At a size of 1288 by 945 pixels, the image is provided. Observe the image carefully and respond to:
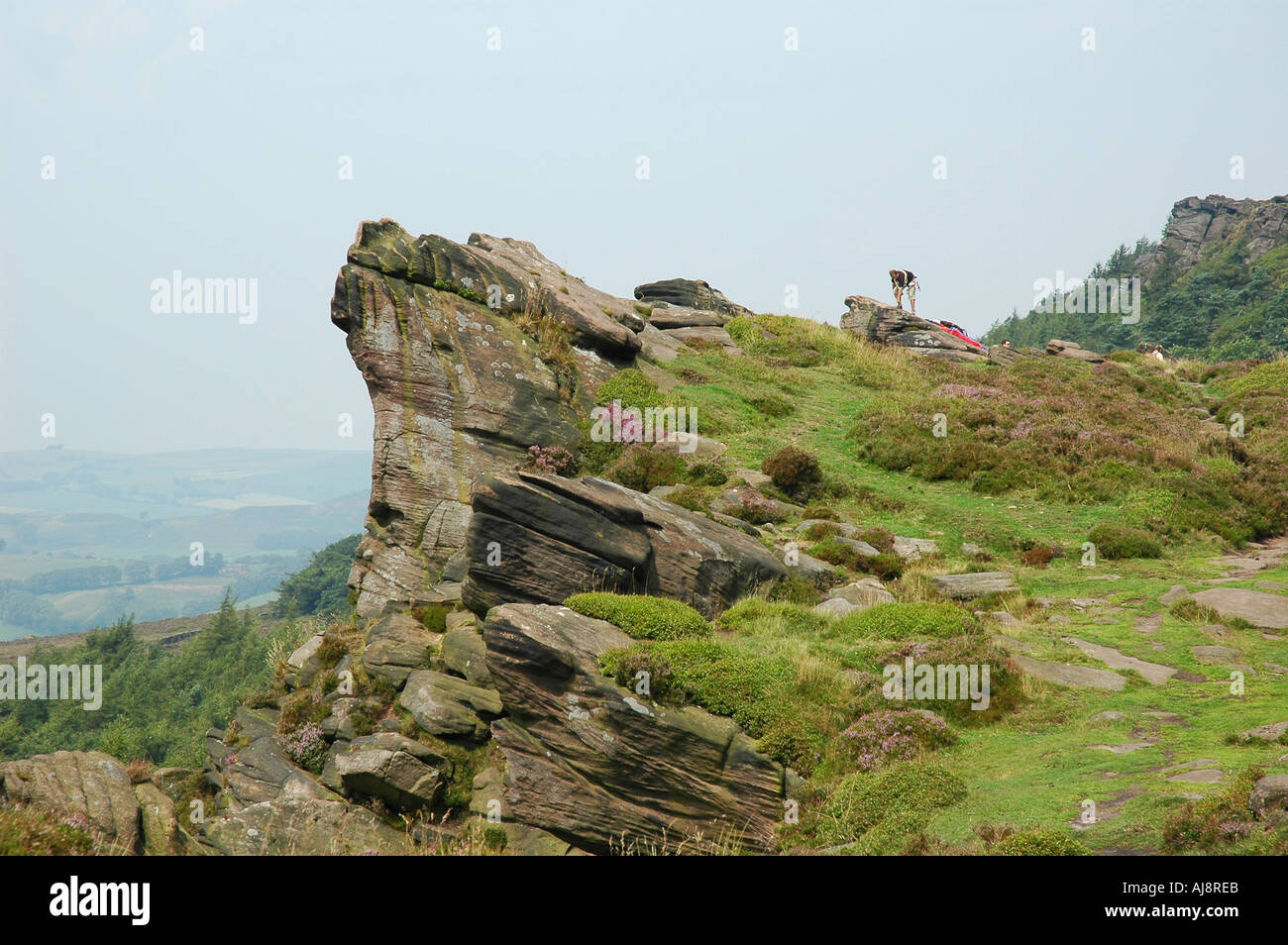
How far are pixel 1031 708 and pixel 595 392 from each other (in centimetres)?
1945

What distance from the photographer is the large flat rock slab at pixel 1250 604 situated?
1554 cm

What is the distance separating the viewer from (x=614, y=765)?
39.2ft

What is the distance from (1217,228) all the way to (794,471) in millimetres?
167558

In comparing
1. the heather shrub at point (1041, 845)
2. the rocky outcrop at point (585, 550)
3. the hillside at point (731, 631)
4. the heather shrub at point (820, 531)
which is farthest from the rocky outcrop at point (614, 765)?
the heather shrub at point (820, 531)

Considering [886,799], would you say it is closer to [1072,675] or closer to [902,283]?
[1072,675]

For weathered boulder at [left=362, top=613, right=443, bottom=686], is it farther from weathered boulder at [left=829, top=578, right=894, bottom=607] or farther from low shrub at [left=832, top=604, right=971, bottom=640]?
weathered boulder at [left=829, top=578, right=894, bottom=607]

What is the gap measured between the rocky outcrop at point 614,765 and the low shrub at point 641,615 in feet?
5.12

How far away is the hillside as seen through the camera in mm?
11273

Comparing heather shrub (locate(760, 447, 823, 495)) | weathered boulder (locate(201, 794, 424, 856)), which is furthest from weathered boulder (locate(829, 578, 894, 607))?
weathered boulder (locate(201, 794, 424, 856))

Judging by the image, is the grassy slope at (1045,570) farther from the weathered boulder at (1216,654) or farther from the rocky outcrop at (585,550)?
the rocky outcrop at (585,550)

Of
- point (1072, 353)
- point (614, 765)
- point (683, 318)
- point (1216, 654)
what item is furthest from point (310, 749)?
point (1072, 353)

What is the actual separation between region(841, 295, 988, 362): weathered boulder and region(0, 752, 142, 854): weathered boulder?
43.2 meters
